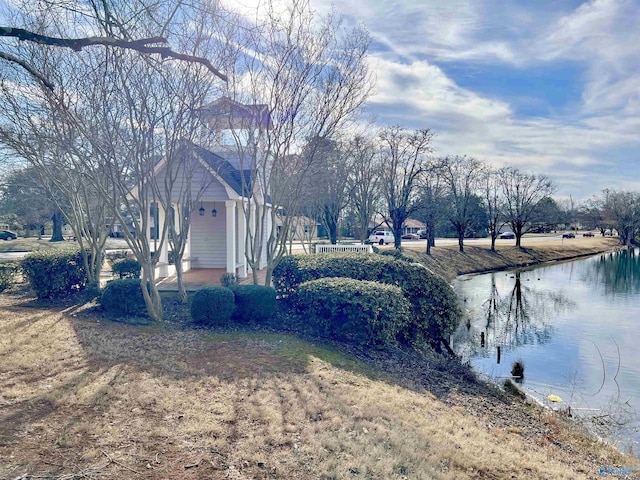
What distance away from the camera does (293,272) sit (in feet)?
28.4

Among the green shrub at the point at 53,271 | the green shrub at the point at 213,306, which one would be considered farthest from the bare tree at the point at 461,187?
the green shrub at the point at 53,271

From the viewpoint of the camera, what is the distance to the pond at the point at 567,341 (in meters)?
7.18

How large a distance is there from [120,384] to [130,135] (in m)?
4.18

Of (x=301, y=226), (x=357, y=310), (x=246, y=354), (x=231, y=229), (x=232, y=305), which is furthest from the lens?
(x=301, y=226)

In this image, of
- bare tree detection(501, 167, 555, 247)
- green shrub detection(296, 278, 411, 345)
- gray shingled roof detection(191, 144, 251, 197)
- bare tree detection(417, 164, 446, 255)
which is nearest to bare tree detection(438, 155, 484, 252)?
bare tree detection(417, 164, 446, 255)

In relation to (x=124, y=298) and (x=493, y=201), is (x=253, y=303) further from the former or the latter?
(x=493, y=201)

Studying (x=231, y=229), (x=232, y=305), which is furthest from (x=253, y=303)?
(x=231, y=229)

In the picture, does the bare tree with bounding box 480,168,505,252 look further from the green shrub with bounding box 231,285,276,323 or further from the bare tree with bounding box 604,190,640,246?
the green shrub with bounding box 231,285,276,323

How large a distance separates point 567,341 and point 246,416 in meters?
10.3

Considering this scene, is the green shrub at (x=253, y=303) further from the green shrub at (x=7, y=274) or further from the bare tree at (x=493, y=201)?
the bare tree at (x=493, y=201)

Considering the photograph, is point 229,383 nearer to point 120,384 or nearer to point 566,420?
point 120,384

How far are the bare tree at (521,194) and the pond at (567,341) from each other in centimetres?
1536

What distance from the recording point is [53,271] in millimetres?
8656

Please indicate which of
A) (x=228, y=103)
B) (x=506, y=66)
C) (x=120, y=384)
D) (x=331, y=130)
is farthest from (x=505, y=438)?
(x=506, y=66)
